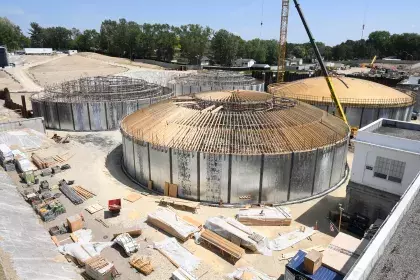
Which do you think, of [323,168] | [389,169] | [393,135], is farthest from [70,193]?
[393,135]

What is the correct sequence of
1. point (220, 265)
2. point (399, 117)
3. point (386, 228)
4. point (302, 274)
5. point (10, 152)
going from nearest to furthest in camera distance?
point (386, 228)
point (302, 274)
point (220, 265)
point (10, 152)
point (399, 117)

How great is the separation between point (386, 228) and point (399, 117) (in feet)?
134

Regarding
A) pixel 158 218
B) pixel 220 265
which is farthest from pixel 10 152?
pixel 220 265

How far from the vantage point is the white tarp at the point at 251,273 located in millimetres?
16984

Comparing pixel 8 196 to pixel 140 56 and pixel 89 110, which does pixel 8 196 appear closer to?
pixel 89 110

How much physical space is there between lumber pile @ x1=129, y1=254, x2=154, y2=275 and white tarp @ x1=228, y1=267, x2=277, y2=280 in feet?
14.9

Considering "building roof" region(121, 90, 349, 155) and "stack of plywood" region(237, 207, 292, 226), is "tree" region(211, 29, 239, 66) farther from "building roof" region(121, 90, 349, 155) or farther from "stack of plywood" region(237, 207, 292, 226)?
"stack of plywood" region(237, 207, 292, 226)

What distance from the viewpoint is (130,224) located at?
71.9 ft

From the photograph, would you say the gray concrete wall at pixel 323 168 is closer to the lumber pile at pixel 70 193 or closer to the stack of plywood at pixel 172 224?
the stack of plywood at pixel 172 224

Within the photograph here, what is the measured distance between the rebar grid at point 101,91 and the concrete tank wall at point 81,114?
179 cm

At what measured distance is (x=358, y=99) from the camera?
4447cm

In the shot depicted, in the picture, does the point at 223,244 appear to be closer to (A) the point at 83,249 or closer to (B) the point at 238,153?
(B) the point at 238,153

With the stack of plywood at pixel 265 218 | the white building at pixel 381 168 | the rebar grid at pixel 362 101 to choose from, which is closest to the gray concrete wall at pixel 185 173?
the stack of plywood at pixel 265 218

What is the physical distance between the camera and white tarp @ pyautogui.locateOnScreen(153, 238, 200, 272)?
18031mm
